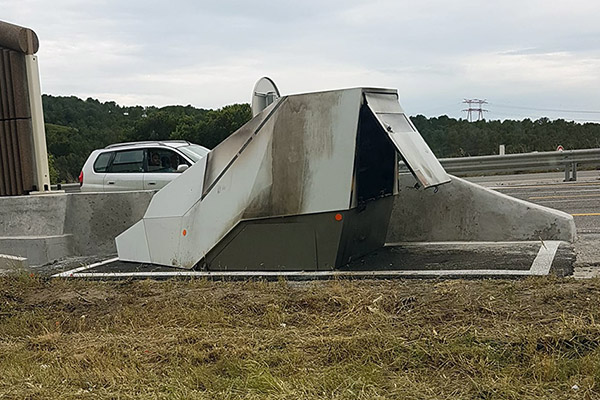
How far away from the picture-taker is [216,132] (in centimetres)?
3084

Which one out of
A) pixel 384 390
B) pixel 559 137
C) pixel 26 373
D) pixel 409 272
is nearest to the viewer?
pixel 384 390

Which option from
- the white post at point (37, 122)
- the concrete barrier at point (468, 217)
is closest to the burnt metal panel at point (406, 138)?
the concrete barrier at point (468, 217)

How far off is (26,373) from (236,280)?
9.79 feet

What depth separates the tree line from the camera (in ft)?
90.6

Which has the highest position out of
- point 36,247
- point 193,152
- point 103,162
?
point 193,152

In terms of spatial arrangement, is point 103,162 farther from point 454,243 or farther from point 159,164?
point 454,243

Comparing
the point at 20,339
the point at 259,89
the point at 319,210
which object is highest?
the point at 259,89

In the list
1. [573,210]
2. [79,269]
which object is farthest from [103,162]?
[573,210]

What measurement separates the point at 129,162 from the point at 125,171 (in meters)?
A: 0.22

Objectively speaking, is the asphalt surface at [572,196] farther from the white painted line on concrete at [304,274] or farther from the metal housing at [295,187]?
the metal housing at [295,187]

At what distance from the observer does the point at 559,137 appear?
102 ft

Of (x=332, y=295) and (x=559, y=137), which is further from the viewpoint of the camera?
(x=559, y=137)

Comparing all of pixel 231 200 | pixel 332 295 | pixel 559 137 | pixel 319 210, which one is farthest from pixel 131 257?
pixel 559 137

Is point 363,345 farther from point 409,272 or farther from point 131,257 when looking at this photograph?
point 131,257
